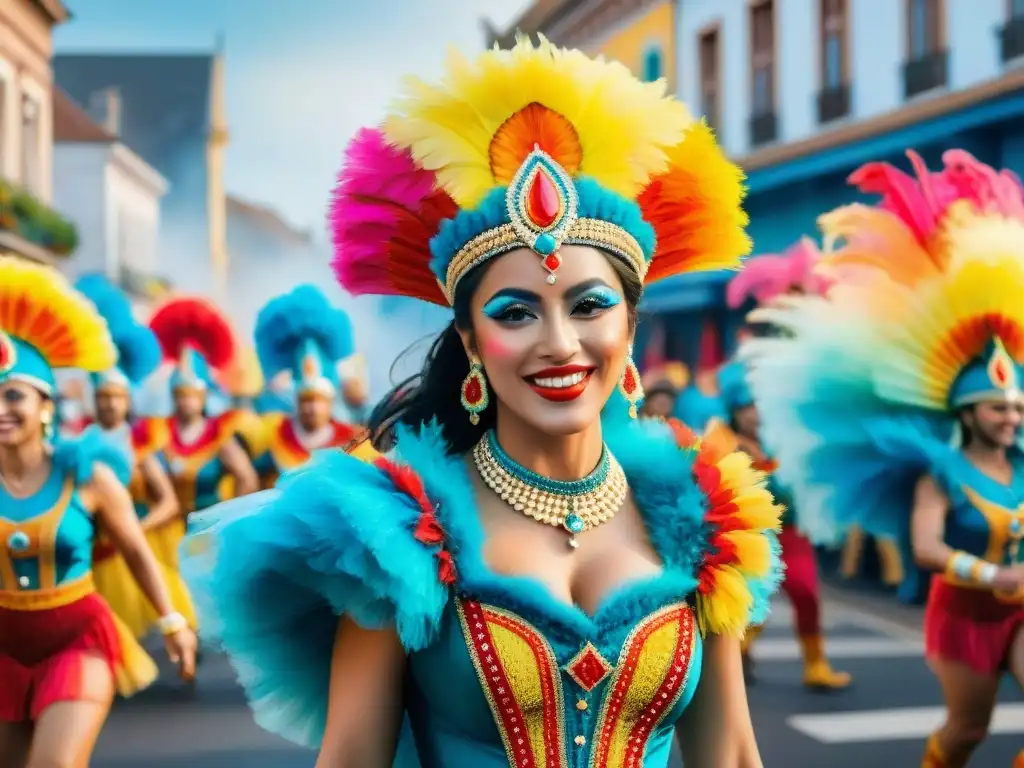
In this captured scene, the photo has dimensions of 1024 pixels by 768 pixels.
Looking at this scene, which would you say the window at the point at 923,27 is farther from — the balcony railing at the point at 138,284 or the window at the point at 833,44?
the balcony railing at the point at 138,284

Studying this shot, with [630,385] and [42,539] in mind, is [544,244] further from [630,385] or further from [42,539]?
[42,539]

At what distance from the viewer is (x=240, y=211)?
5044 cm

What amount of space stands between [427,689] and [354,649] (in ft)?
0.50

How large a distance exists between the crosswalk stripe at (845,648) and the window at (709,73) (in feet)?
43.5

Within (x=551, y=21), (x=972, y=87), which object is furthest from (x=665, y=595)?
(x=551, y=21)

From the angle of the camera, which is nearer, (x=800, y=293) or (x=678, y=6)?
(x=800, y=293)

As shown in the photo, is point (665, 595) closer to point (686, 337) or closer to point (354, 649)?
point (354, 649)

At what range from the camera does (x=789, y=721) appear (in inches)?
280

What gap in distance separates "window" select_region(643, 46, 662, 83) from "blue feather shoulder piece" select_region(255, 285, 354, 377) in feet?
48.1

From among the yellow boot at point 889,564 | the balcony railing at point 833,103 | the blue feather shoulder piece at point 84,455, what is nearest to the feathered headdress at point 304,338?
the blue feather shoulder piece at point 84,455

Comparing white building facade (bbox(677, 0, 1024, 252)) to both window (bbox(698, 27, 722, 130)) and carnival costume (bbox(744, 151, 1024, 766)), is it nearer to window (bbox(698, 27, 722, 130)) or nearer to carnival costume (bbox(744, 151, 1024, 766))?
window (bbox(698, 27, 722, 130))

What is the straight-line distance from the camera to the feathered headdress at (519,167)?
242 cm

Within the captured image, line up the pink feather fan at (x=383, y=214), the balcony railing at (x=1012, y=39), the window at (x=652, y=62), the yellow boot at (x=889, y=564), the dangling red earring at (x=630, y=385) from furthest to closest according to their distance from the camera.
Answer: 1. the window at (x=652, y=62)
2. the balcony railing at (x=1012, y=39)
3. the yellow boot at (x=889, y=564)
4. the dangling red earring at (x=630, y=385)
5. the pink feather fan at (x=383, y=214)

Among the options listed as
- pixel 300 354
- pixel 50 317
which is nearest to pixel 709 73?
pixel 300 354
